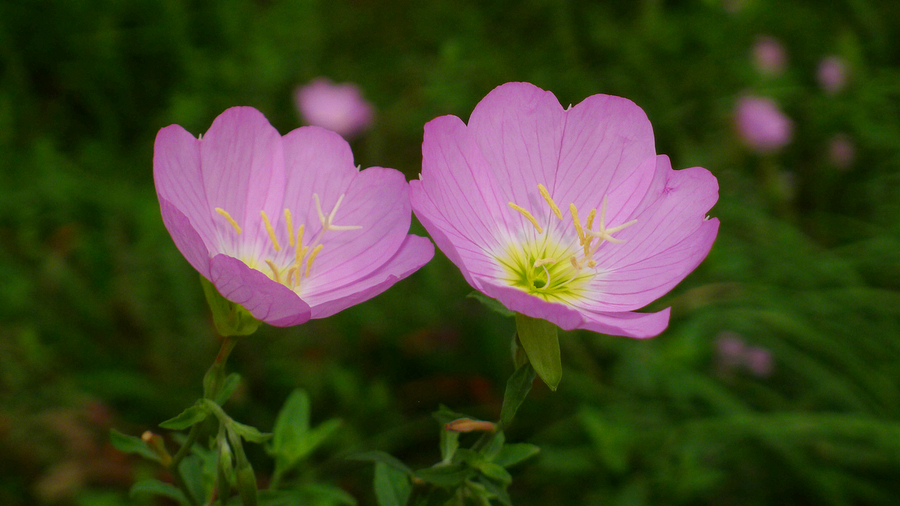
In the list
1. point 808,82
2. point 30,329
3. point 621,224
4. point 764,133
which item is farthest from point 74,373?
point 808,82

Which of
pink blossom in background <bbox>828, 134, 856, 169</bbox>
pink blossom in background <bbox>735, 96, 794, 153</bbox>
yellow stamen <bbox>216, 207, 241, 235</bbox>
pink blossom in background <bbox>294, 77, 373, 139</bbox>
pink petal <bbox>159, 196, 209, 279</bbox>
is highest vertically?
pink petal <bbox>159, 196, 209, 279</bbox>

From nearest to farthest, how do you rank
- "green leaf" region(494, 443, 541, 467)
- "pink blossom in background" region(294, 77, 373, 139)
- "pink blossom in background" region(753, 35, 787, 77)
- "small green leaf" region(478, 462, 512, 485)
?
"small green leaf" region(478, 462, 512, 485)
"green leaf" region(494, 443, 541, 467)
"pink blossom in background" region(294, 77, 373, 139)
"pink blossom in background" region(753, 35, 787, 77)

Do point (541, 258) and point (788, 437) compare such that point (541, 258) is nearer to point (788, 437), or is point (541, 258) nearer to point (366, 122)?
point (788, 437)

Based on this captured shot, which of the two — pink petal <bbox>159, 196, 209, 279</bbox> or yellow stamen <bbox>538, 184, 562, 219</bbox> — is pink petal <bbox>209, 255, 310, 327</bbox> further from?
yellow stamen <bbox>538, 184, 562, 219</bbox>

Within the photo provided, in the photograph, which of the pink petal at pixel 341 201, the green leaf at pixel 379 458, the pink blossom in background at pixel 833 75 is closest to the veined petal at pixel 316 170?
the pink petal at pixel 341 201

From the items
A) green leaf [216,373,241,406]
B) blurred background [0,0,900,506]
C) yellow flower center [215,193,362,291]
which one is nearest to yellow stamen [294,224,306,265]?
yellow flower center [215,193,362,291]

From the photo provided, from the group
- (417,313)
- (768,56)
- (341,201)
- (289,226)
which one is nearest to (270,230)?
(289,226)
